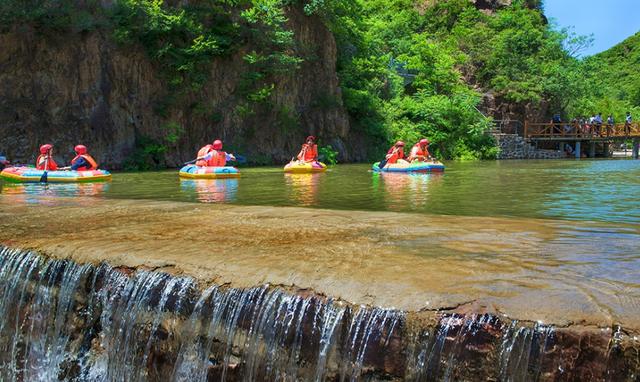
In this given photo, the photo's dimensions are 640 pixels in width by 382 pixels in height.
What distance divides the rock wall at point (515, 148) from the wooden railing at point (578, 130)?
1241 mm

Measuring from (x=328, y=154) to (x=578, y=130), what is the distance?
1934cm

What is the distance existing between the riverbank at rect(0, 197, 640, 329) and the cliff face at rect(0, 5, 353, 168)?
1620 centimetres

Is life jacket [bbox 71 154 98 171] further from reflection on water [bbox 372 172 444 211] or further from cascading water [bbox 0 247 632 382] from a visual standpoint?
cascading water [bbox 0 247 632 382]

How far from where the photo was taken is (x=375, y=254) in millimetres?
4617

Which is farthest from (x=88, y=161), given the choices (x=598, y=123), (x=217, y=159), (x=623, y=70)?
(x=623, y=70)

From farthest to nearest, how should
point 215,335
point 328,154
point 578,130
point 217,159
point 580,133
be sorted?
1. point 578,130
2. point 580,133
3. point 328,154
4. point 217,159
5. point 215,335

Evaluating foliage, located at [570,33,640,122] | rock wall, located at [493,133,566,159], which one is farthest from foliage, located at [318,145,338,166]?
foliage, located at [570,33,640,122]

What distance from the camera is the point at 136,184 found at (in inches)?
595

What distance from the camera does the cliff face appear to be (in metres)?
21.8

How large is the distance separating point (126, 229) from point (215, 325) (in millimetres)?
2352

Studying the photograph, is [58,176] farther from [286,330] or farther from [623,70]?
[623,70]

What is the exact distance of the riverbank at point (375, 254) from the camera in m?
3.36

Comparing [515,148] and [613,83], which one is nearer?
[515,148]

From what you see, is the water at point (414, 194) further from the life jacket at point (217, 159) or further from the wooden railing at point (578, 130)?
the wooden railing at point (578, 130)
